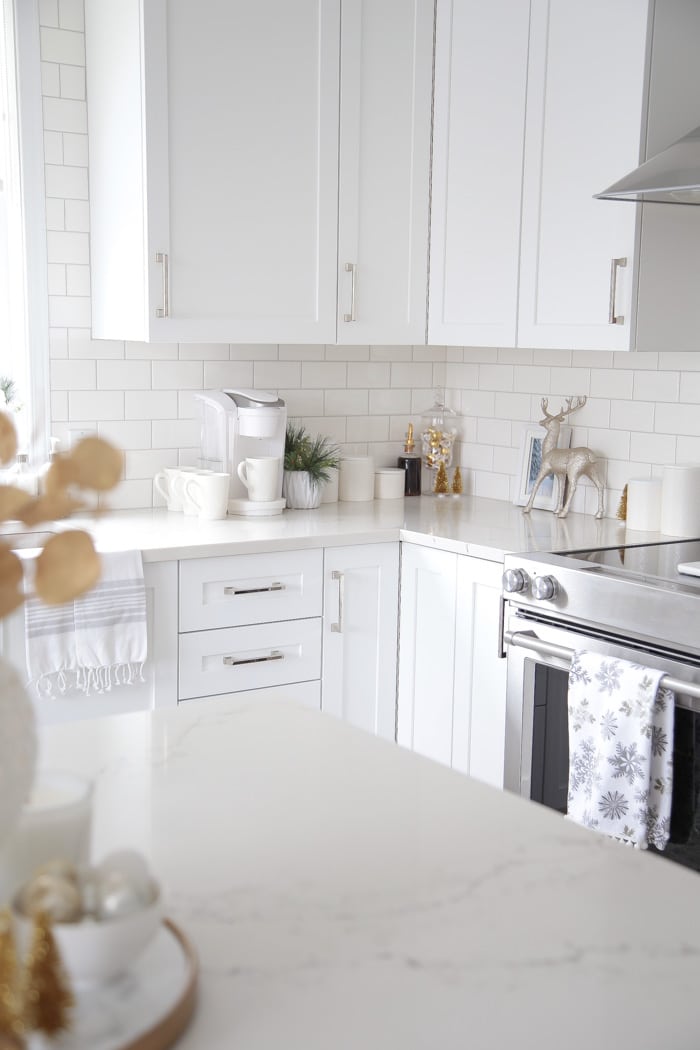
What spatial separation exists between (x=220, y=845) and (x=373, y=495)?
263 cm

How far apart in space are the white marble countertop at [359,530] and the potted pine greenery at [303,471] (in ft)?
0.15

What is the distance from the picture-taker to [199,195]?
10.0ft

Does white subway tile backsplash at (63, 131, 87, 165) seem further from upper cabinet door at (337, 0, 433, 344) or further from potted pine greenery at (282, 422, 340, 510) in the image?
potted pine greenery at (282, 422, 340, 510)

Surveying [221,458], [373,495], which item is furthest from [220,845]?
[373,495]

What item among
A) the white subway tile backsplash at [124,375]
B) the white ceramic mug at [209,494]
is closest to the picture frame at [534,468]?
the white ceramic mug at [209,494]

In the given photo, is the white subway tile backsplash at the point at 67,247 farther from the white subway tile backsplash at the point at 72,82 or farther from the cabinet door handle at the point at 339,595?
the cabinet door handle at the point at 339,595

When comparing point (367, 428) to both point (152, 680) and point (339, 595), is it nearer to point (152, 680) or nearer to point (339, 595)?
point (339, 595)

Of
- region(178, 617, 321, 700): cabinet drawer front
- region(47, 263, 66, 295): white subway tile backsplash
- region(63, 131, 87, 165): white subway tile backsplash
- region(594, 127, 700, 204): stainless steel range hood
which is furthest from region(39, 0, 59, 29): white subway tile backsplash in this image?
region(178, 617, 321, 700): cabinet drawer front

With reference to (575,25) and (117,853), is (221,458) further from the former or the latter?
(117,853)

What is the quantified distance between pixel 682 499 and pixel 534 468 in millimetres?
630

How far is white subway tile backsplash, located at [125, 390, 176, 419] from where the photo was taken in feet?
11.2

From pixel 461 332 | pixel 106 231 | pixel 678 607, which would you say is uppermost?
pixel 106 231

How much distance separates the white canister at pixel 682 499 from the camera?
120 inches

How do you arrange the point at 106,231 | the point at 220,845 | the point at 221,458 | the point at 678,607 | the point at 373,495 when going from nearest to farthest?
the point at 220,845 < the point at 678,607 < the point at 106,231 < the point at 221,458 < the point at 373,495
